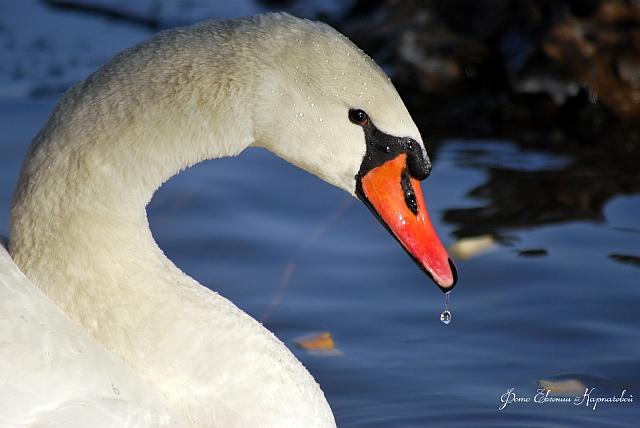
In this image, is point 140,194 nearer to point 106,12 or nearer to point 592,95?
point 592,95

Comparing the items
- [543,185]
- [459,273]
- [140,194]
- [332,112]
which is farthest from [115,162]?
[543,185]

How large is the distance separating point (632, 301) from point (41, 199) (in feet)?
10.6

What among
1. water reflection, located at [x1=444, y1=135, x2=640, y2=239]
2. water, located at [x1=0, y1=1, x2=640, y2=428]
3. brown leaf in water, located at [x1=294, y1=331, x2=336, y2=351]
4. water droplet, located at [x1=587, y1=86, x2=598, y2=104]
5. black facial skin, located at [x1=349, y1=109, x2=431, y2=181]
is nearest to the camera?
black facial skin, located at [x1=349, y1=109, x2=431, y2=181]

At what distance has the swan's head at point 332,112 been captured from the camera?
436 centimetres

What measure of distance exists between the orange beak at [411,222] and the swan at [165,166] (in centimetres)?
13

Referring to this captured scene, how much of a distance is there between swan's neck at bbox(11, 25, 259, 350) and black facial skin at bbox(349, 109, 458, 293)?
0.38 meters

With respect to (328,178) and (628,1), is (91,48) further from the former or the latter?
(328,178)

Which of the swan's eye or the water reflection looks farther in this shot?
the water reflection

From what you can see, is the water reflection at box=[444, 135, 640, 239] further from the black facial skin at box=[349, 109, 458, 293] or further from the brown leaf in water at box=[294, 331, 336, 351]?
the black facial skin at box=[349, 109, 458, 293]

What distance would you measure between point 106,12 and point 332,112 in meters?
6.83

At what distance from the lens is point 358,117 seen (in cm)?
441

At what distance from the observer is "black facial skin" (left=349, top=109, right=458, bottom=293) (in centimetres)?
442

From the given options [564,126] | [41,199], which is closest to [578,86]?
[564,126]

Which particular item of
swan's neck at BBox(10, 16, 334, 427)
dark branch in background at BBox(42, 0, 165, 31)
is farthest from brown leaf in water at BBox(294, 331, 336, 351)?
dark branch in background at BBox(42, 0, 165, 31)
